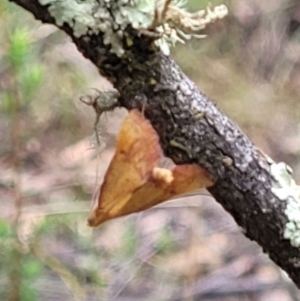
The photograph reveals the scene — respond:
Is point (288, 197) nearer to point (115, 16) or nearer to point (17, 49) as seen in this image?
point (115, 16)

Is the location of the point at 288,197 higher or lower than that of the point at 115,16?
lower

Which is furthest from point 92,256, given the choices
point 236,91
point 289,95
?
point 289,95

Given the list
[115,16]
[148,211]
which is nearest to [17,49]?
[115,16]

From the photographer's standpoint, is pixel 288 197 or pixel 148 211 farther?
pixel 148 211

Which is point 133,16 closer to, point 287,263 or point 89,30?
point 89,30

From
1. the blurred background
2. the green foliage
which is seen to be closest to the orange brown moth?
the green foliage
